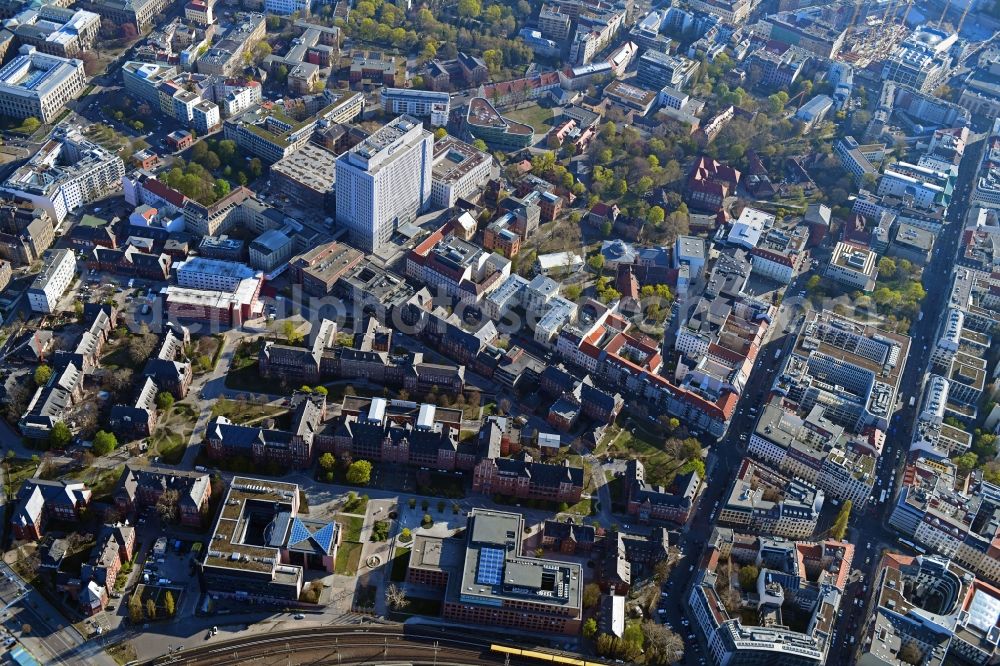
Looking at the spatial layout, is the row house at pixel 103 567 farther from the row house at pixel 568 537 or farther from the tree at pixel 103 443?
the row house at pixel 568 537

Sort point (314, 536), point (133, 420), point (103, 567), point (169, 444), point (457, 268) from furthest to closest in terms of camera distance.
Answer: point (457, 268)
point (169, 444)
point (133, 420)
point (314, 536)
point (103, 567)

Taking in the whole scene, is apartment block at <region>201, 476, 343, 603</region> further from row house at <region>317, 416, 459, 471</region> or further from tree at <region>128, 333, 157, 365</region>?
tree at <region>128, 333, 157, 365</region>

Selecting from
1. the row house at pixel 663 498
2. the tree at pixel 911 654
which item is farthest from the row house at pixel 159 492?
the tree at pixel 911 654

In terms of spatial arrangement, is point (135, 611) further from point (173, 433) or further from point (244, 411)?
point (244, 411)

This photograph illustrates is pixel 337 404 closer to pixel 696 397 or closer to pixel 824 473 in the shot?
pixel 696 397

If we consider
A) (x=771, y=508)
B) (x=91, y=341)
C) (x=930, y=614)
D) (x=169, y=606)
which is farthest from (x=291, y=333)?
(x=930, y=614)
